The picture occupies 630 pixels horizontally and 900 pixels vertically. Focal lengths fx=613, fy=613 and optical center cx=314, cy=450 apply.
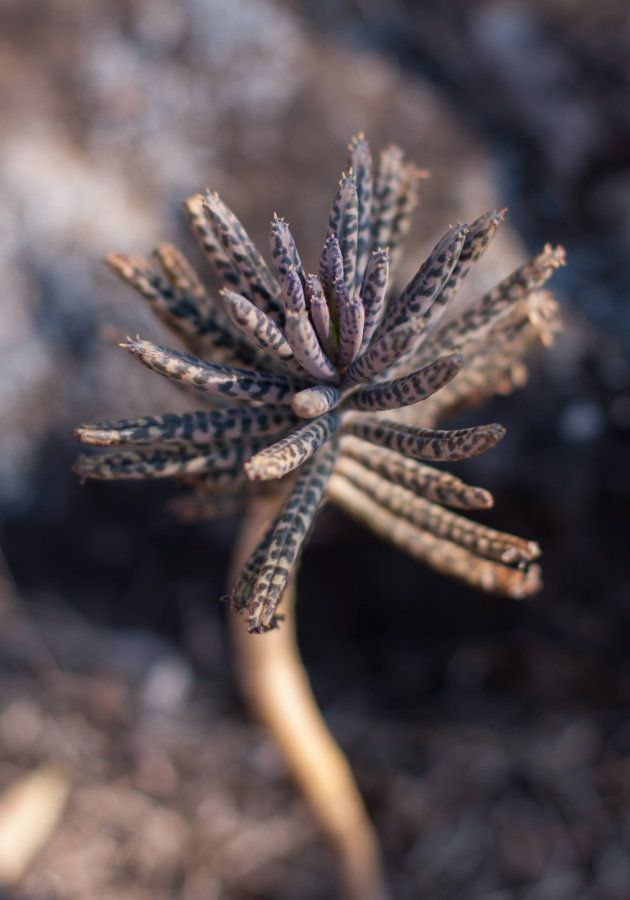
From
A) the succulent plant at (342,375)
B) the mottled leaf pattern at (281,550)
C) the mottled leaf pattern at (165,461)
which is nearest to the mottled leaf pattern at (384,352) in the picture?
the succulent plant at (342,375)

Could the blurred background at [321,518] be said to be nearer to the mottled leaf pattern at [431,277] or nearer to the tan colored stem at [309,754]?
the tan colored stem at [309,754]

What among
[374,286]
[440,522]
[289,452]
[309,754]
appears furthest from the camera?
[309,754]

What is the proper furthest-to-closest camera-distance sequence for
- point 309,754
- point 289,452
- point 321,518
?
point 321,518 < point 309,754 < point 289,452

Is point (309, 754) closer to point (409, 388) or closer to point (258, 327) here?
point (409, 388)

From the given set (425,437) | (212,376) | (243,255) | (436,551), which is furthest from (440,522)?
(243,255)

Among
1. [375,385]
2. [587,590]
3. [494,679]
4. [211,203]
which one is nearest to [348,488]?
[375,385]

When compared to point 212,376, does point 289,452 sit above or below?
below

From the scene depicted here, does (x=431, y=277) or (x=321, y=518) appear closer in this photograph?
(x=431, y=277)
